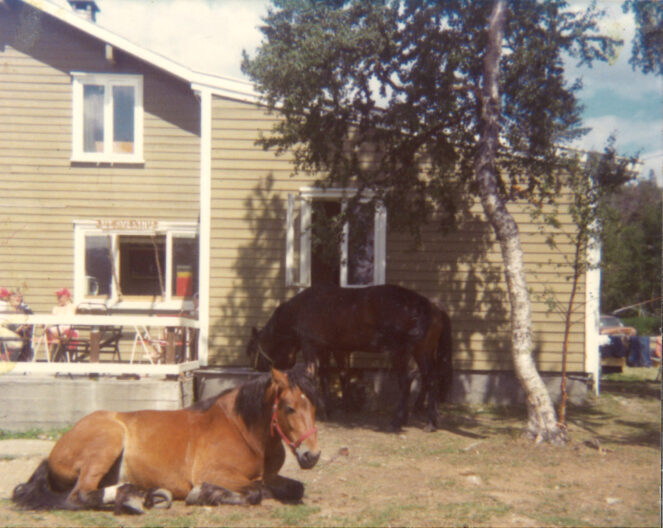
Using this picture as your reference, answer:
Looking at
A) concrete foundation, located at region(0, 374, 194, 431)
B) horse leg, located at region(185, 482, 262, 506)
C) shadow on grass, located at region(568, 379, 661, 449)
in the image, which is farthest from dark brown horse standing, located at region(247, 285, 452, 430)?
horse leg, located at region(185, 482, 262, 506)

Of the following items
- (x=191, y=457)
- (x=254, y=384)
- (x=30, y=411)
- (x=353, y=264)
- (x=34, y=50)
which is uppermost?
(x=34, y=50)

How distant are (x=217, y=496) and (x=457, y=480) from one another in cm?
256

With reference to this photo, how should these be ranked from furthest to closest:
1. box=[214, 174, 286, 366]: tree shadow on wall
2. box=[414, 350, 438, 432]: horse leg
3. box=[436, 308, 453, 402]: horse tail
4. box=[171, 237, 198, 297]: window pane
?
box=[171, 237, 198, 297]: window pane → box=[214, 174, 286, 366]: tree shadow on wall → box=[436, 308, 453, 402]: horse tail → box=[414, 350, 438, 432]: horse leg

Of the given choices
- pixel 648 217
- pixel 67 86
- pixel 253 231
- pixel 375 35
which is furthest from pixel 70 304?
pixel 648 217

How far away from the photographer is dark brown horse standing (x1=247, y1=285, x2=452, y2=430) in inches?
364

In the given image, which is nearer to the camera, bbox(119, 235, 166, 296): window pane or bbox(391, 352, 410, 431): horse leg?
bbox(391, 352, 410, 431): horse leg

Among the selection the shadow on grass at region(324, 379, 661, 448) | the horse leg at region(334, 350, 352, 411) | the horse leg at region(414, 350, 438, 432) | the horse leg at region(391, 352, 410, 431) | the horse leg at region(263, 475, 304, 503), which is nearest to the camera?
the horse leg at region(263, 475, 304, 503)

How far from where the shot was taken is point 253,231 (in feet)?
36.2

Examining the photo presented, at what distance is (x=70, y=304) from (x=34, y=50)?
492 cm

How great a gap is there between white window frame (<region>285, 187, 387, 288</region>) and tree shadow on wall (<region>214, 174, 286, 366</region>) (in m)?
0.38

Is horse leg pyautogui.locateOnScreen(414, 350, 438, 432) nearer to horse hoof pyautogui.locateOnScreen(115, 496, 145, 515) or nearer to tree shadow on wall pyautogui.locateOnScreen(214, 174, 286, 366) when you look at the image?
tree shadow on wall pyautogui.locateOnScreen(214, 174, 286, 366)

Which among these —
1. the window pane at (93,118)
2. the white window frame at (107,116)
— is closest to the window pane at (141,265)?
the white window frame at (107,116)

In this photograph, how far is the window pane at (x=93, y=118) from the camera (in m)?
12.0

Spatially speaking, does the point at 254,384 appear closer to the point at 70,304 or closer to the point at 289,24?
the point at 289,24
